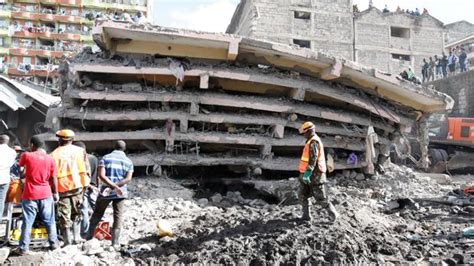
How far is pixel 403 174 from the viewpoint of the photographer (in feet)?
29.1

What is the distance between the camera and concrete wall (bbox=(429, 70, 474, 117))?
859 inches

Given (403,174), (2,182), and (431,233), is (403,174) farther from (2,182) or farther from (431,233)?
(2,182)

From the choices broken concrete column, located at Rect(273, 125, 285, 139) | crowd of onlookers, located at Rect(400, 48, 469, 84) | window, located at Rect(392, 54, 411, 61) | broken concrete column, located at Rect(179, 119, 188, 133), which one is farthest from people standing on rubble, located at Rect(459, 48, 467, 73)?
broken concrete column, located at Rect(179, 119, 188, 133)

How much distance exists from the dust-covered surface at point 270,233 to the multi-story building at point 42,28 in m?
39.2

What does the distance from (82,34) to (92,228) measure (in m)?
43.9

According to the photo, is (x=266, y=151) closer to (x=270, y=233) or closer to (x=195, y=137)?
(x=195, y=137)

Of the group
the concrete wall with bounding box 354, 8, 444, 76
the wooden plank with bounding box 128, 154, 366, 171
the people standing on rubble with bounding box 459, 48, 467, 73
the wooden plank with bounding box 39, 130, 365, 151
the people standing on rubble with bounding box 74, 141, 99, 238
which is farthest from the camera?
the concrete wall with bounding box 354, 8, 444, 76

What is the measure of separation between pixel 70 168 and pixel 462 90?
73.8 feet

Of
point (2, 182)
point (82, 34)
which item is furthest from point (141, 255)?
point (82, 34)

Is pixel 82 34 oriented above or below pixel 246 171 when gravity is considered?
above

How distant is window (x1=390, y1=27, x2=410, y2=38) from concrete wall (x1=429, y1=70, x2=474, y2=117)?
7891 mm

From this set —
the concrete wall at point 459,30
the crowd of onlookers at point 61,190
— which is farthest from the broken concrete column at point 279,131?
the concrete wall at point 459,30

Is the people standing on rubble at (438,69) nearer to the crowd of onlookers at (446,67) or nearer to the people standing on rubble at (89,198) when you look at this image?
the crowd of onlookers at (446,67)

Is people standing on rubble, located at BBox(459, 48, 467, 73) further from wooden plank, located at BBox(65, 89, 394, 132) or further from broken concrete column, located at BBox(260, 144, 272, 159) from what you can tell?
broken concrete column, located at BBox(260, 144, 272, 159)
